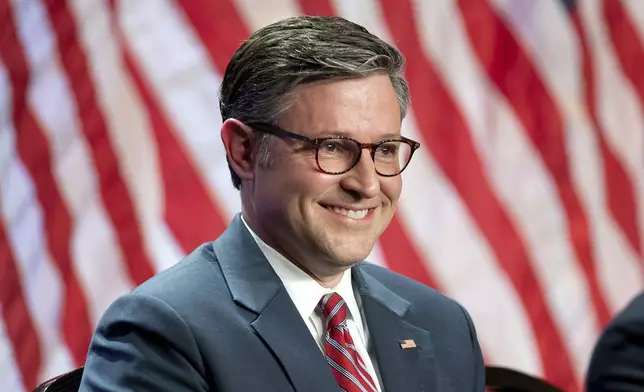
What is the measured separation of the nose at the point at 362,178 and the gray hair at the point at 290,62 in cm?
15

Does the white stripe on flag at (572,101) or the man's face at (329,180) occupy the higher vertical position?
the man's face at (329,180)

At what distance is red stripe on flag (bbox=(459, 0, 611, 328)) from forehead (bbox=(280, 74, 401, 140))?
1657 millimetres

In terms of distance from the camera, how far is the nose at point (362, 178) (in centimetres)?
169

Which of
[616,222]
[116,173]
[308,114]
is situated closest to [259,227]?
[308,114]

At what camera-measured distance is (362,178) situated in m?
1.70

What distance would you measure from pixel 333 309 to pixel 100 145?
1354 millimetres

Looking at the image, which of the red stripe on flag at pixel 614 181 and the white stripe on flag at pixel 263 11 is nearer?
the white stripe on flag at pixel 263 11

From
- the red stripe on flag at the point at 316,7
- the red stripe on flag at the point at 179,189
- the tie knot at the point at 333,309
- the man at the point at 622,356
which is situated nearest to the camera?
the man at the point at 622,356

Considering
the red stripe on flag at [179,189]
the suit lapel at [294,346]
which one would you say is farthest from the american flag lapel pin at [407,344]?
the red stripe on flag at [179,189]

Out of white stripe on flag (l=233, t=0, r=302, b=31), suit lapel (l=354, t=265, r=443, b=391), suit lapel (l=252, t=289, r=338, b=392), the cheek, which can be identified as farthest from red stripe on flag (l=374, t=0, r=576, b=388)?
suit lapel (l=252, t=289, r=338, b=392)

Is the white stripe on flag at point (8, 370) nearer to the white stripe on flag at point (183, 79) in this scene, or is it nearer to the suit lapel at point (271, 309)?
the white stripe on flag at point (183, 79)

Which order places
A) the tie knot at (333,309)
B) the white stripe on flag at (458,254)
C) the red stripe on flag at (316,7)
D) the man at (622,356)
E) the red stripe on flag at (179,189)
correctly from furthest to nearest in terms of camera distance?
the white stripe on flag at (458,254) < the red stripe on flag at (316,7) < the red stripe on flag at (179,189) < the tie knot at (333,309) < the man at (622,356)

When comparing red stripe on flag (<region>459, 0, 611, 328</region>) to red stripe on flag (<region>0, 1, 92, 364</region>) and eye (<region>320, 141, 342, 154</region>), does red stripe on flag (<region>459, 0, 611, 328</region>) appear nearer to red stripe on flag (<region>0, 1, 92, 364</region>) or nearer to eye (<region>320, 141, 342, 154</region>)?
red stripe on flag (<region>0, 1, 92, 364</region>)

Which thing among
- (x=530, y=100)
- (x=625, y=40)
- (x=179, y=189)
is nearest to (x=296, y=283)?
(x=179, y=189)
